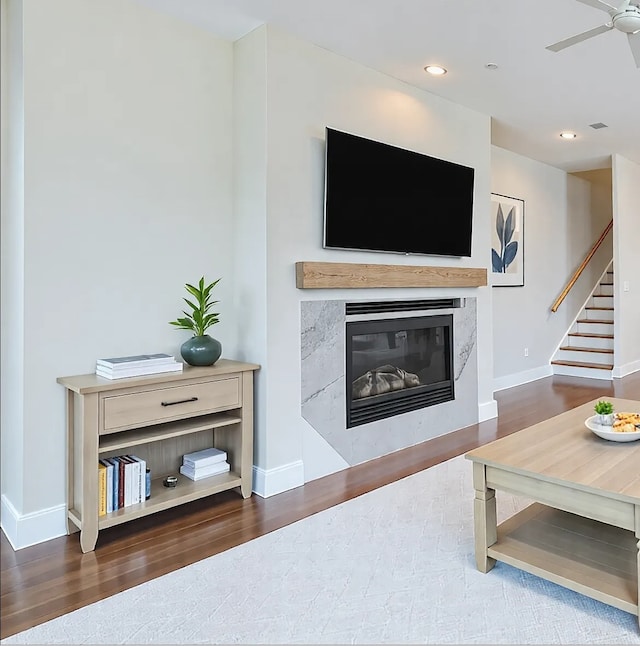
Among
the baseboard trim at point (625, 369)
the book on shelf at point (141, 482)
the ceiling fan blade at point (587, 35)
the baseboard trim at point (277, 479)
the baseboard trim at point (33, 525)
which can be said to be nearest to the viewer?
the ceiling fan blade at point (587, 35)

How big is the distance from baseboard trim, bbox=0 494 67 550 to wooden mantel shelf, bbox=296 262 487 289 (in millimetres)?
1665

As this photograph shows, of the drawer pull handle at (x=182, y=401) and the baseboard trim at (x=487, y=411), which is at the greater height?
the drawer pull handle at (x=182, y=401)

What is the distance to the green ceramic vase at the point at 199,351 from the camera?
110 inches

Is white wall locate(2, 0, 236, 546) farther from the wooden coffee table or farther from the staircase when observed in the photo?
the staircase

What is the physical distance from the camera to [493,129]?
4.96 metres

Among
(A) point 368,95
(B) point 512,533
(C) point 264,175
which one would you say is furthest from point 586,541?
(A) point 368,95

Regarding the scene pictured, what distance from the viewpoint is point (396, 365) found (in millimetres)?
3912

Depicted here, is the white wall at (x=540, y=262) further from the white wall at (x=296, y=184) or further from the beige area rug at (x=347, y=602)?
the beige area rug at (x=347, y=602)

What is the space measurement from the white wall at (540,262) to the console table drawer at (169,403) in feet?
12.6

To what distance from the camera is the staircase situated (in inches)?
262

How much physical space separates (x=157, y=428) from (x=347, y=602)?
1.28 metres

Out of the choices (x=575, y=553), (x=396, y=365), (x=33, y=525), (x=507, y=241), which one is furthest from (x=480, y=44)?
(x=33, y=525)

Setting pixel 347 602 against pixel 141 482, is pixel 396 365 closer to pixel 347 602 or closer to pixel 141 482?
pixel 141 482

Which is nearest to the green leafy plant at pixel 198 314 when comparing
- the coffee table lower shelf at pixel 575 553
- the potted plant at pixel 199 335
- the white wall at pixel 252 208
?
the potted plant at pixel 199 335
